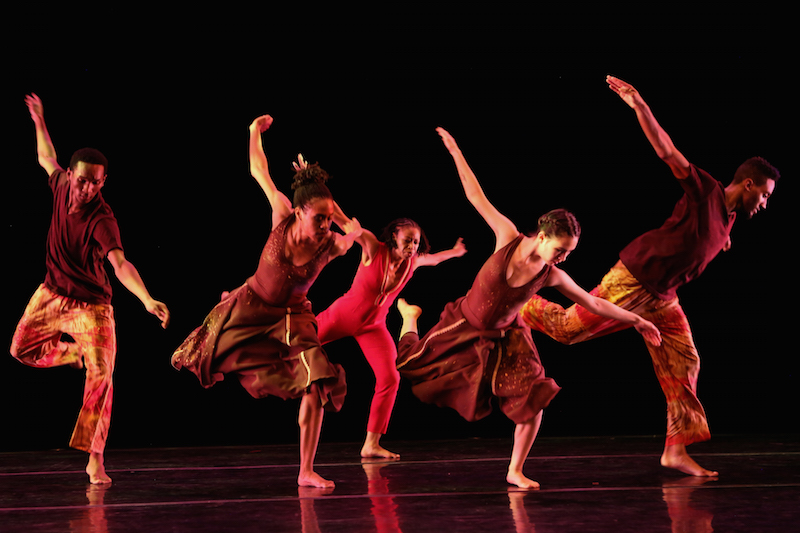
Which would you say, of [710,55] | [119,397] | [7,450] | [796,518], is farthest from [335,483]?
[710,55]

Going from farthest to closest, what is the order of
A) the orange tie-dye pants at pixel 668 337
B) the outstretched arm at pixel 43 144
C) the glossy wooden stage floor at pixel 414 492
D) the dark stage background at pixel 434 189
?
the dark stage background at pixel 434 189
the outstretched arm at pixel 43 144
the orange tie-dye pants at pixel 668 337
the glossy wooden stage floor at pixel 414 492

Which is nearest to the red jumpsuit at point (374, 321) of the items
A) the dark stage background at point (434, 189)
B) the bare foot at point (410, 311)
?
the bare foot at point (410, 311)

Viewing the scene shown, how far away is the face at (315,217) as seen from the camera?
11.1ft

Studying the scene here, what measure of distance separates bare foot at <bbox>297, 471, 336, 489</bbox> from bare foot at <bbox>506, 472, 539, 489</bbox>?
0.72 metres

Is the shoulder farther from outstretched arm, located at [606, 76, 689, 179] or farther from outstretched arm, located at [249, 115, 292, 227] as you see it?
outstretched arm, located at [249, 115, 292, 227]

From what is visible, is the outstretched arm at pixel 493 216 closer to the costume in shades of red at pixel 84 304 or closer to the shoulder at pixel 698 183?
the shoulder at pixel 698 183

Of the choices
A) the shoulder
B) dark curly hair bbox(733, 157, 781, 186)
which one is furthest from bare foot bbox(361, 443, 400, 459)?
dark curly hair bbox(733, 157, 781, 186)

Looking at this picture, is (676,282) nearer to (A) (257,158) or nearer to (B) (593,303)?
(B) (593,303)

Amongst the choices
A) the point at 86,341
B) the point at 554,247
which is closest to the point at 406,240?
the point at 554,247

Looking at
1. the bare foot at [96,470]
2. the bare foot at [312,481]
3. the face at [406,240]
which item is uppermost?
the face at [406,240]

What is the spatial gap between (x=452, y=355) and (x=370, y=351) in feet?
3.16

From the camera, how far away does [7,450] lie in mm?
5223

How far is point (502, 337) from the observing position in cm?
359

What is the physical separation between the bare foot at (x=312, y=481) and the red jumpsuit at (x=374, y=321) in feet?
3.15
